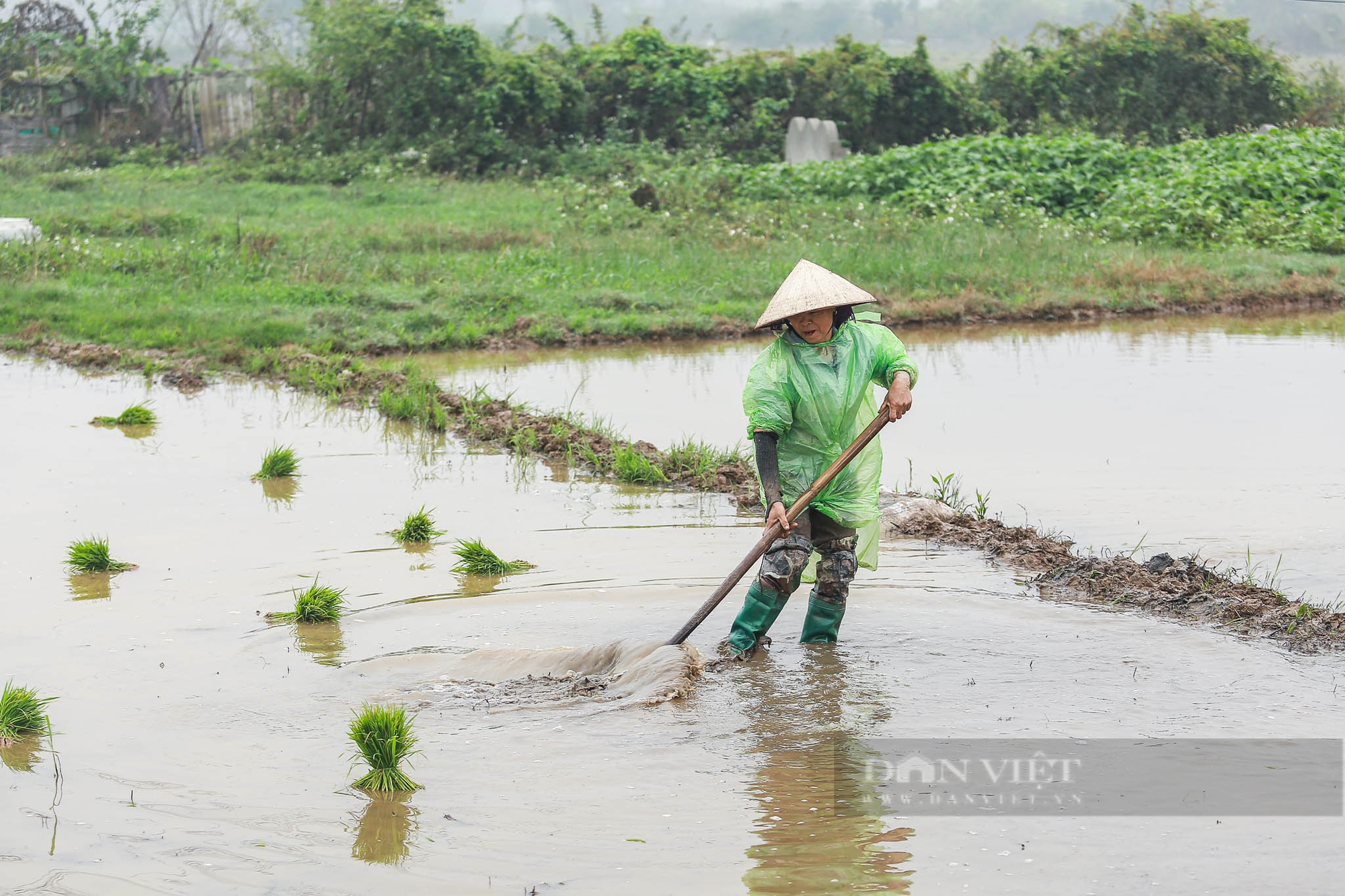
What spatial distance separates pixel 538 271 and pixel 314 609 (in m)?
8.66

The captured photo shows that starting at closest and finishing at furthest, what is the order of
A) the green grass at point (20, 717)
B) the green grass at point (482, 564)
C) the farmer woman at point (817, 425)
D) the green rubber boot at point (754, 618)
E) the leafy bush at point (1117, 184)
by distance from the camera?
the green grass at point (20, 717)
the farmer woman at point (817, 425)
the green rubber boot at point (754, 618)
the green grass at point (482, 564)
the leafy bush at point (1117, 184)

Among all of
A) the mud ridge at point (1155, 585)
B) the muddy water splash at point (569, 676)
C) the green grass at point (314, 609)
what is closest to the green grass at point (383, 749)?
the muddy water splash at point (569, 676)

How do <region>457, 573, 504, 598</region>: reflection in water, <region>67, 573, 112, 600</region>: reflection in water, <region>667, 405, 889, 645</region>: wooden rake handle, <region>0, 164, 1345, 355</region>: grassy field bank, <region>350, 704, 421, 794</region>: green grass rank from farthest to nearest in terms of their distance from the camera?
<region>0, 164, 1345, 355</region>: grassy field bank, <region>457, 573, 504, 598</region>: reflection in water, <region>67, 573, 112, 600</region>: reflection in water, <region>667, 405, 889, 645</region>: wooden rake handle, <region>350, 704, 421, 794</region>: green grass

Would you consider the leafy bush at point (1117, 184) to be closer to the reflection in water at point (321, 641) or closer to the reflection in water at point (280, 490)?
the reflection in water at point (280, 490)

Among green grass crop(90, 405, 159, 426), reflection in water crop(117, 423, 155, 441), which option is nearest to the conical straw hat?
reflection in water crop(117, 423, 155, 441)

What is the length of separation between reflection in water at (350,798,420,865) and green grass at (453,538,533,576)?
7.35ft

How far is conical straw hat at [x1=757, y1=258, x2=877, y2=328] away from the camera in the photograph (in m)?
4.38

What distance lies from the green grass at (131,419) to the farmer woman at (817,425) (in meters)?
5.44

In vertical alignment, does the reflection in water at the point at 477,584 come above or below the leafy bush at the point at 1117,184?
below

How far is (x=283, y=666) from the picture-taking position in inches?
185

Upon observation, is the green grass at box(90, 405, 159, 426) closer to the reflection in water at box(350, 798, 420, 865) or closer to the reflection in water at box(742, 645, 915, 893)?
the reflection in water at box(742, 645, 915, 893)

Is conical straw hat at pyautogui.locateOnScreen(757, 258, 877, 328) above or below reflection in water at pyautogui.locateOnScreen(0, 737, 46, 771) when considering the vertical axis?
above

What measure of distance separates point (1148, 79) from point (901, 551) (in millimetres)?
21866

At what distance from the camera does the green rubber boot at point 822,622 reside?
15.8 ft
